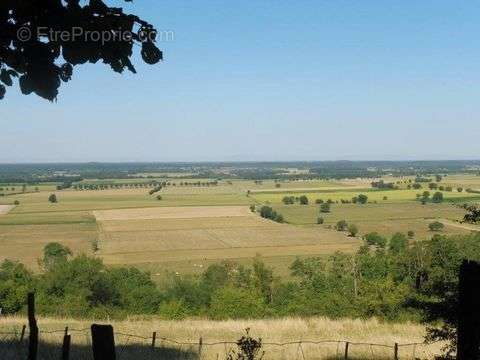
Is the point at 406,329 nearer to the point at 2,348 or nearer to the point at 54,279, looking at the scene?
the point at 2,348

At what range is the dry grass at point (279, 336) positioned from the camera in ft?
42.4

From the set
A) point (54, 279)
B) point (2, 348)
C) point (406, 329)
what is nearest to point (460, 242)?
point (406, 329)

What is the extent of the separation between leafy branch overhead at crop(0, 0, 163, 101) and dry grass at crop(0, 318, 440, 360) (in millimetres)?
8911

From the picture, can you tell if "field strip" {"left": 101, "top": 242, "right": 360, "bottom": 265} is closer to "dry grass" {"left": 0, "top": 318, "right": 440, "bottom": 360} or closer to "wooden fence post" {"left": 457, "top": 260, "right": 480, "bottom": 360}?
"dry grass" {"left": 0, "top": 318, "right": 440, "bottom": 360}

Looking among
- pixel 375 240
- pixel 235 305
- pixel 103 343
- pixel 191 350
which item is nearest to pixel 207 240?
pixel 375 240

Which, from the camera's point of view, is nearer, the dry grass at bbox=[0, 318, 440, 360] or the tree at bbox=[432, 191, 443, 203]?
the dry grass at bbox=[0, 318, 440, 360]

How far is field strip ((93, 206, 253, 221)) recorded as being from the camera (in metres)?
97.6

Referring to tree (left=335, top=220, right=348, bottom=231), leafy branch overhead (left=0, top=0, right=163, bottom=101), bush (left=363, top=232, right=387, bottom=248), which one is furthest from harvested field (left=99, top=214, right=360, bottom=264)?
leafy branch overhead (left=0, top=0, right=163, bottom=101)

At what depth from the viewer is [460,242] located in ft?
152

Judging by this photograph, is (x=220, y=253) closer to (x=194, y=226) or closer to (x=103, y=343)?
(x=194, y=226)

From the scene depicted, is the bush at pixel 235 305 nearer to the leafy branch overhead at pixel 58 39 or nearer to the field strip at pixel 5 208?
the leafy branch overhead at pixel 58 39

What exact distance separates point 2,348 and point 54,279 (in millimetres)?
26810

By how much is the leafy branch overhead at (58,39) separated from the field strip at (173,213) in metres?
93.1

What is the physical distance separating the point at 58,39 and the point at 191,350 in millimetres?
10909
